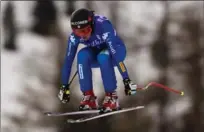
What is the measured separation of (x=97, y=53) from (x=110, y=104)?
0.54 m

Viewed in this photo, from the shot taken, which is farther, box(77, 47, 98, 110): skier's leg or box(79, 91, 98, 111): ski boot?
box(79, 91, 98, 111): ski boot

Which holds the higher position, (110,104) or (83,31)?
(83,31)

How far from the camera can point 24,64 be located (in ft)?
37.4

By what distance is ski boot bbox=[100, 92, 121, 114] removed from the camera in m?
6.12

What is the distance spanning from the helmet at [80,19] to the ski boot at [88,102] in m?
0.81

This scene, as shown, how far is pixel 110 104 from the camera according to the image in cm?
616

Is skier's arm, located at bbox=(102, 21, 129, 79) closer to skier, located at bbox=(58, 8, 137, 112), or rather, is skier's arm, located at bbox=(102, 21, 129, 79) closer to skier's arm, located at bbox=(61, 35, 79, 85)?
skier, located at bbox=(58, 8, 137, 112)

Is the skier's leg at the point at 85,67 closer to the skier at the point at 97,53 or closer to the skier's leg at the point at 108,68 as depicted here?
the skier at the point at 97,53

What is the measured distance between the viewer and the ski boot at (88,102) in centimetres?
618

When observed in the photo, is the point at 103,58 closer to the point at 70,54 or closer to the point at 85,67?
the point at 85,67

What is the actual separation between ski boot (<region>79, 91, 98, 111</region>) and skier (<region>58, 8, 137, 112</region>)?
3 centimetres

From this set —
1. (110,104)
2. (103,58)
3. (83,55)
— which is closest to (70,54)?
(83,55)

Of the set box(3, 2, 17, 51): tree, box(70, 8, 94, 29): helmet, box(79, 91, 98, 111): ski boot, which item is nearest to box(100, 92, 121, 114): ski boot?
box(79, 91, 98, 111): ski boot

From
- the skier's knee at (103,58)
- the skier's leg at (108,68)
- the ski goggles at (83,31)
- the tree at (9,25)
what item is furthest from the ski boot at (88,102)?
the tree at (9,25)
